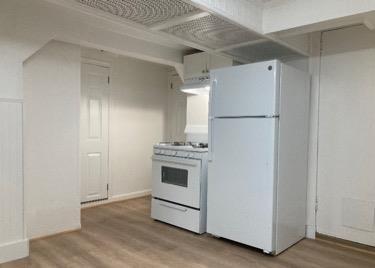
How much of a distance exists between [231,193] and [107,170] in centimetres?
231

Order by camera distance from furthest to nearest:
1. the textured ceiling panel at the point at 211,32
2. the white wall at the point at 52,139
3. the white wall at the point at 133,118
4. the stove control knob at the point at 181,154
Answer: the white wall at the point at 133,118 < the stove control knob at the point at 181,154 < the white wall at the point at 52,139 < the textured ceiling panel at the point at 211,32

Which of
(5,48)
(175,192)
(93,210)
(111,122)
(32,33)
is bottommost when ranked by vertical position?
(93,210)

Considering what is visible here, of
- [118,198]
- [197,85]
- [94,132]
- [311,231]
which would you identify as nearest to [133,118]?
[94,132]

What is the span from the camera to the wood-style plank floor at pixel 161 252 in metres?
2.50

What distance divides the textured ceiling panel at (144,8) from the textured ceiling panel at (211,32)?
0.21 meters

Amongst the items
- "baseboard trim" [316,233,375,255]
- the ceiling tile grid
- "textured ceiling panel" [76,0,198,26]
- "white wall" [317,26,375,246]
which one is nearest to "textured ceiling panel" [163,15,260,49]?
the ceiling tile grid

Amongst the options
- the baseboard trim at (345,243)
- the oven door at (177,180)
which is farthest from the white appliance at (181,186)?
the baseboard trim at (345,243)

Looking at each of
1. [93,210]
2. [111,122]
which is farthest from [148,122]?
[93,210]

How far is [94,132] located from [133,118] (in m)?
0.76

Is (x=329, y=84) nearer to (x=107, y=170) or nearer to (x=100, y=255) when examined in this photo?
(x=100, y=255)

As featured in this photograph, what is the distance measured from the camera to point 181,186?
332 cm

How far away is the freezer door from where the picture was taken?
2.60 metres

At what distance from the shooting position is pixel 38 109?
9.73 ft

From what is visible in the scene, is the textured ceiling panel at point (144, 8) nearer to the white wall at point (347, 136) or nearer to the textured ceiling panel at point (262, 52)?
the textured ceiling panel at point (262, 52)
